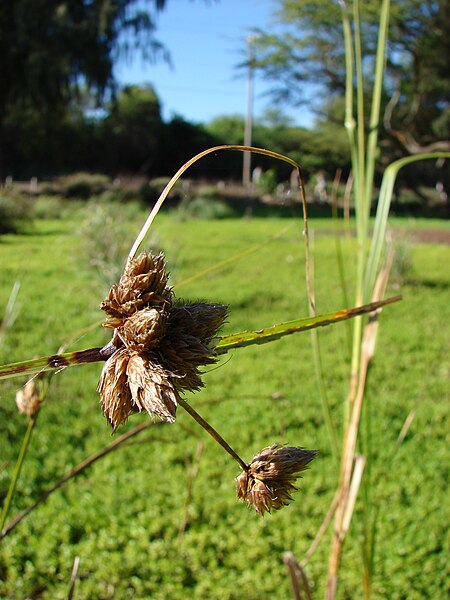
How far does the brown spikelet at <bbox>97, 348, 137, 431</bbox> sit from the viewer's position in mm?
256

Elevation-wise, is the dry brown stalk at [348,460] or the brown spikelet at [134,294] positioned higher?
the brown spikelet at [134,294]

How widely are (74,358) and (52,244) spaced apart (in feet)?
25.5

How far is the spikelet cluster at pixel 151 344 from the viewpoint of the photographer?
248 millimetres

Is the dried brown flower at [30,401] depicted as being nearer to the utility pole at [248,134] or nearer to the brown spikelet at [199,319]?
the brown spikelet at [199,319]

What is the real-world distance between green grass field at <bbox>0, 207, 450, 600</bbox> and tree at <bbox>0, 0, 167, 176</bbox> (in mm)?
10278

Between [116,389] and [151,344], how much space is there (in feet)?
0.08

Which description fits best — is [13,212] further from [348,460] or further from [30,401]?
[30,401]

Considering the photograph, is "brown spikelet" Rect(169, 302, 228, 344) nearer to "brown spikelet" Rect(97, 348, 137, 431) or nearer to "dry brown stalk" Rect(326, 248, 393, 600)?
"brown spikelet" Rect(97, 348, 137, 431)

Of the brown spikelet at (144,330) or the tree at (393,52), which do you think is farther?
the tree at (393,52)

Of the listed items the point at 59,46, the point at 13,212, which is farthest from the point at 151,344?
the point at 59,46

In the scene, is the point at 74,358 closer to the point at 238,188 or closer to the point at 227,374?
the point at 227,374

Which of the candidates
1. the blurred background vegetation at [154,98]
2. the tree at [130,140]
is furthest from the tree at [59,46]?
the tree at [130,140]

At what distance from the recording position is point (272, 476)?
0.95 feet

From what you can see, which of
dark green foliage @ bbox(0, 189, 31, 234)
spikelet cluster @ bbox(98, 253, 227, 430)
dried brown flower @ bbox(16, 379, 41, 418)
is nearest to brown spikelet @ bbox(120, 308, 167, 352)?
spikelet cluster @ bbox(98, 253, 227, 430)
